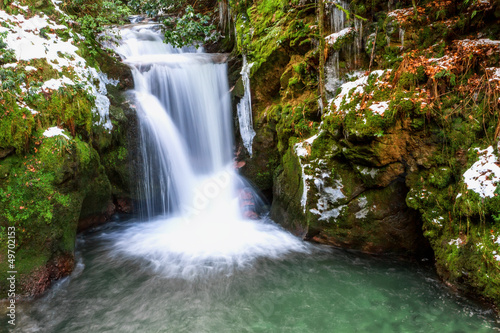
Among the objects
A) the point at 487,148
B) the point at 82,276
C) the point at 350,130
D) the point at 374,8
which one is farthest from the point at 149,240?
the point at 374,8

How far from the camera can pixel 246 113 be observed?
838 cm

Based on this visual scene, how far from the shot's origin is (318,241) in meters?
5.76

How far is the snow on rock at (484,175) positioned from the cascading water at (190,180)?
3.00m

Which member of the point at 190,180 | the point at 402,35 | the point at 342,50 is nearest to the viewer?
the point at 402,35

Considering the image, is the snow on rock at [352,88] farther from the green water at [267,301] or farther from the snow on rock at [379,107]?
the green water at [267,301]

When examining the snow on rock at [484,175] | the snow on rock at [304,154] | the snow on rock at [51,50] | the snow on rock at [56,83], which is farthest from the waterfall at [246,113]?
the snow on rock at [484,175]

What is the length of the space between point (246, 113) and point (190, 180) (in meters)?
2.55

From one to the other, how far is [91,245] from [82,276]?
126 centimetres

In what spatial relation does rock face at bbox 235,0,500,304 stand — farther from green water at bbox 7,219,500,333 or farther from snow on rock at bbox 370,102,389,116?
green water at bbox 7,219,500,333

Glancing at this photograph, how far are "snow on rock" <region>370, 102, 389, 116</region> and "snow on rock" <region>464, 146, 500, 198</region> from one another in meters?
1.45

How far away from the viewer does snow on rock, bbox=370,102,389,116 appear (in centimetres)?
478

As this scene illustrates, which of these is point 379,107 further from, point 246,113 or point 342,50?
point 246,113

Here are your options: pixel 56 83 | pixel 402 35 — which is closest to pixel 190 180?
pixel 56 83

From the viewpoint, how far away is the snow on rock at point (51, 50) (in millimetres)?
5797
